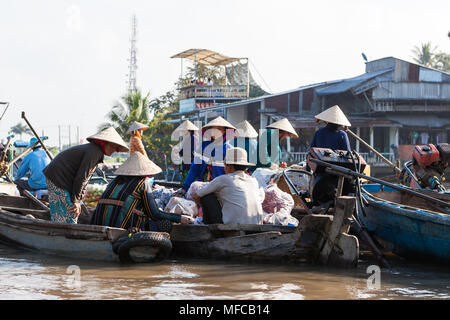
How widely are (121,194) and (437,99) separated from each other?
2036 cm

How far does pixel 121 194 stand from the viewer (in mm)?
5617

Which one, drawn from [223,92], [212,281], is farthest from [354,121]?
[212,281]

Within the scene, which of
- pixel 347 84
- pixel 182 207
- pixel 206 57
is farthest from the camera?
pixel 206 57

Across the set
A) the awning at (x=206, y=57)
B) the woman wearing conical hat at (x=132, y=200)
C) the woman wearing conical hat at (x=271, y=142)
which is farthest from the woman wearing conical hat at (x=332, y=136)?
the awning at (x=206, y=57)

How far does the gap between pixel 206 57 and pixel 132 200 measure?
72.8ft

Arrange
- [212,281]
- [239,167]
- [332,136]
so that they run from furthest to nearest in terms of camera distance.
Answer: [332,136] → [239,167] → [212,281]

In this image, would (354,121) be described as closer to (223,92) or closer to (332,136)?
(223,92)

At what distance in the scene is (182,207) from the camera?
641 cm

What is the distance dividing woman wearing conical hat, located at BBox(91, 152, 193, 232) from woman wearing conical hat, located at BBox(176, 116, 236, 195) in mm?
1211

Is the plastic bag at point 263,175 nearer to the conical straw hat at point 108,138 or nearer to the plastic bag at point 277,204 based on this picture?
the plastic bag at point 277,204

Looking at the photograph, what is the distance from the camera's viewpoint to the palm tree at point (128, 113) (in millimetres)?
25969

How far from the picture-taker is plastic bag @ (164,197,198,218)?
6379 millimetres

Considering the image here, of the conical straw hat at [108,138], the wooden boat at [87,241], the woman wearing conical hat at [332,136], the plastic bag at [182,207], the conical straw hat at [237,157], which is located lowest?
the wooden boat at [87,241]
